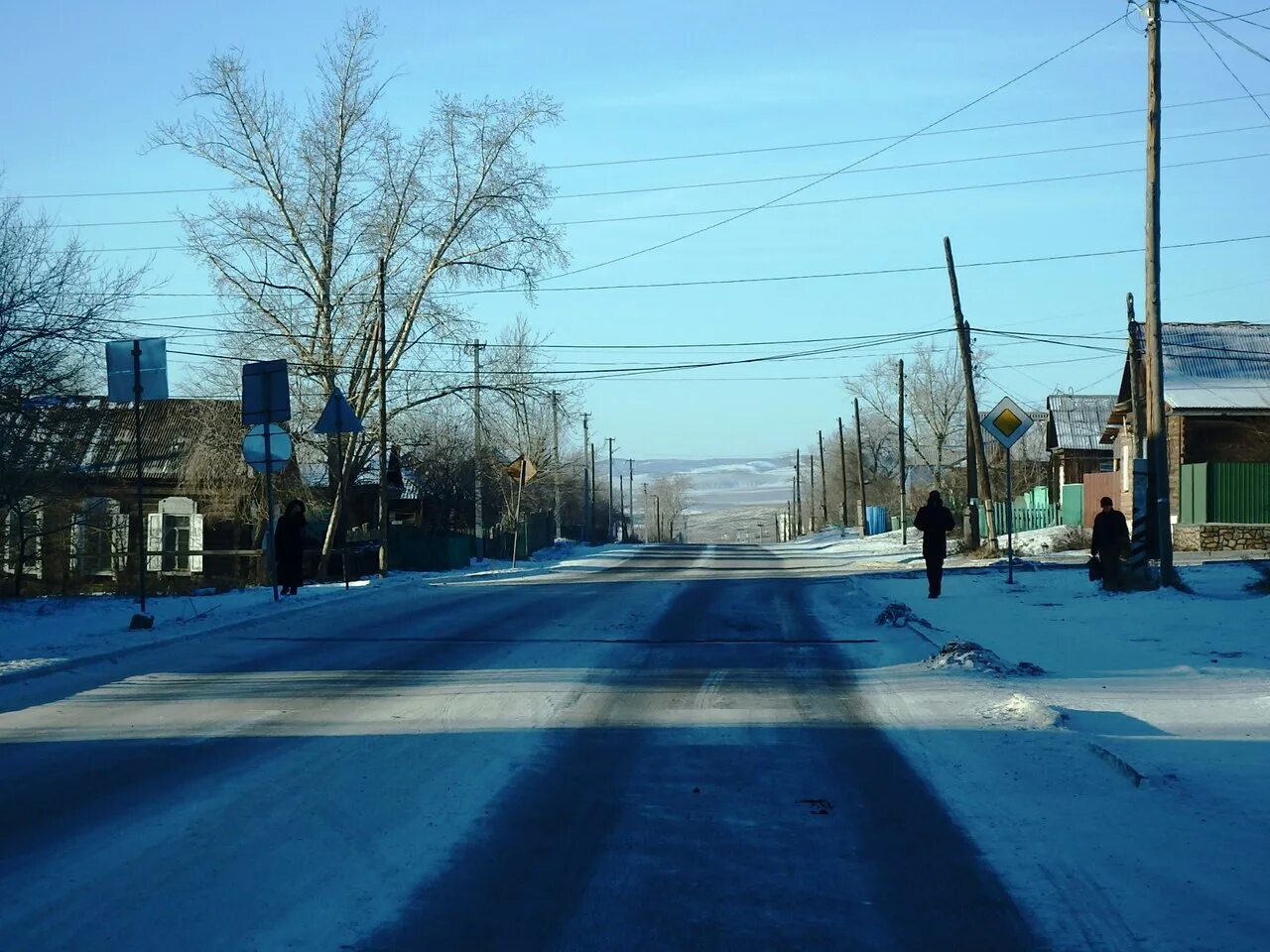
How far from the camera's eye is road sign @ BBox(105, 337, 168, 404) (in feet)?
53.8

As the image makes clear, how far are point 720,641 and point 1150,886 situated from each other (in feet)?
29.7

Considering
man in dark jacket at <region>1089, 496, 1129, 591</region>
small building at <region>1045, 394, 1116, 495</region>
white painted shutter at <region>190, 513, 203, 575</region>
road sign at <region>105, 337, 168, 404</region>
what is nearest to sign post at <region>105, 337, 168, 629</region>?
road sign at <region>105, 337, 168, 404</region>

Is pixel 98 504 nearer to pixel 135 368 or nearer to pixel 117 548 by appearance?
pixel 117 548

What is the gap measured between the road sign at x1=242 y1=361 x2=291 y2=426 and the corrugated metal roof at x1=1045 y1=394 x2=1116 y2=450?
158 feet

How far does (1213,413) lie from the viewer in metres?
38.2

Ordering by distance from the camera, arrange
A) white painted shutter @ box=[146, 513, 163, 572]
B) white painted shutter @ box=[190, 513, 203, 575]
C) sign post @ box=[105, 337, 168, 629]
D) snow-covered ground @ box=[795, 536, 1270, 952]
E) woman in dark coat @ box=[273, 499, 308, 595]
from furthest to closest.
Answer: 1. white painted shutter @ box=[190, 513, 203, 575]
2. white painted shutter @ box=[146, 513, 163, 572]
3. woman in dark coat @ box=[273, 499, 308, 595]
4. sign post @ box=[105, 337, 168, 629]
5. snow-covered ground @ box=[795, 536, 1270, 952]

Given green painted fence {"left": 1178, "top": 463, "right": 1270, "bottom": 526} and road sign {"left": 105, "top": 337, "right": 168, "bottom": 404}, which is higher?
road sign {"left": 105, "top": 337, "right": 168, "bottom": 404}

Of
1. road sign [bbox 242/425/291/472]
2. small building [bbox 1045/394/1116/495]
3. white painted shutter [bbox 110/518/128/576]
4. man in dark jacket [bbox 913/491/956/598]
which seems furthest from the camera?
small building [bbox 1045/394/1116/495]

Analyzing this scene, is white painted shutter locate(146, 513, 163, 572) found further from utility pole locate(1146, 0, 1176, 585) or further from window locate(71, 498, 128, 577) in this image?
utility pole locate(1146, 0, 1176, 585)

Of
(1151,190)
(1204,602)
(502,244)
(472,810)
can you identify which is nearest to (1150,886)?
(472,810)

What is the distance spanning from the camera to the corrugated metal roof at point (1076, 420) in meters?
61.4

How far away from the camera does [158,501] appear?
4100 centimetres

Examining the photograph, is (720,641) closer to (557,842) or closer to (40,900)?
(557,842)

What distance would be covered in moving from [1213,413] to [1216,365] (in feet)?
10.7
